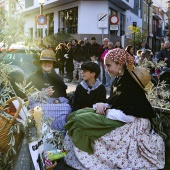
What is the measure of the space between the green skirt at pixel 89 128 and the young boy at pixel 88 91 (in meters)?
1.22

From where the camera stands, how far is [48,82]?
6688 mm

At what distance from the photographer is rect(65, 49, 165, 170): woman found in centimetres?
484

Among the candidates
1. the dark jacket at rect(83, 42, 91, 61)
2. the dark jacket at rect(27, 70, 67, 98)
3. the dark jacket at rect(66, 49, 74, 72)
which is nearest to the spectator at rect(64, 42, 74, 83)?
the dark jacket at rect(66, 49, 74, 72)

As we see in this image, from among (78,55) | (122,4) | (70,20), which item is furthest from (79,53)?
(122,4)

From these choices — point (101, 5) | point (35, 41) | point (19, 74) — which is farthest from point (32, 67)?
point (101, 5)

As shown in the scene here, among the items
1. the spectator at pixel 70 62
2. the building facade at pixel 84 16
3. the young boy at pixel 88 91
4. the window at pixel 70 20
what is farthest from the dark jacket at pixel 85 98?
the window at pixel 70 20

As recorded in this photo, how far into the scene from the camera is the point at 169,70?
33.4ft

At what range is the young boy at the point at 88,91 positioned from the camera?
632 cm

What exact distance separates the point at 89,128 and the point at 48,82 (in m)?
2.01

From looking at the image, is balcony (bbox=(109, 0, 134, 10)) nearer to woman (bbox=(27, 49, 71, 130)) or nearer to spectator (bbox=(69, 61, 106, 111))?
woman (bbox=(27, 49, 71, 130))

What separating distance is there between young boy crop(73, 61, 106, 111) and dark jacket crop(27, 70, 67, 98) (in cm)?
51

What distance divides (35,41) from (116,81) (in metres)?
2.03

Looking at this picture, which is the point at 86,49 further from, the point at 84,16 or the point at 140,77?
the point at 84,16

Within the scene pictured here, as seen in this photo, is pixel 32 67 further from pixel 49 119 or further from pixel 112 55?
pixel 49 119
